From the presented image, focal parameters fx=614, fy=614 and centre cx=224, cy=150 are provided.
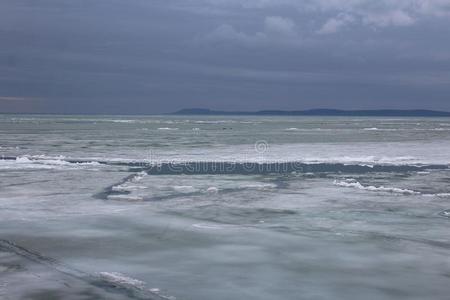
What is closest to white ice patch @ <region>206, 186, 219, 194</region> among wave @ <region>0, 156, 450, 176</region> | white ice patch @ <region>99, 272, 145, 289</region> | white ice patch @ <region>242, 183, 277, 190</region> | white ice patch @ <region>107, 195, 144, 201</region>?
white ice patch @ <region>242, 183, 277, 190</region>

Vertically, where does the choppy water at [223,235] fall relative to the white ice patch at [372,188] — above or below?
below

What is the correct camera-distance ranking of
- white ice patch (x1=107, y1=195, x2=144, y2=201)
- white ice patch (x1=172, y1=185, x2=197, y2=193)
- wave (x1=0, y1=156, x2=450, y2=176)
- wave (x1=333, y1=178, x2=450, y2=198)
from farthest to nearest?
1. wave (x1=0, y1=156, x2=450, y2=176)
2. white ice patch (x1=172, y1=185, x2=197, y2=193)
3. wave (x1=333, y1=178, x2=450, y2=198)
4. white ice patch (x1=107, y1=195, x2=144, y2=201)

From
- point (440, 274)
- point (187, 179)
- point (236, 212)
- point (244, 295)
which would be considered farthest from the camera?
point (187, 179)

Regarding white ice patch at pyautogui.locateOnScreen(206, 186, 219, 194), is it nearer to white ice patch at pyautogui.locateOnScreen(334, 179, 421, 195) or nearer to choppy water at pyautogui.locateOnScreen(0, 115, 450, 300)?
choppy water at pyautogui.locateOnScreen(0, 115, 450, 300)

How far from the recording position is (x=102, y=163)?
2364 centimetres

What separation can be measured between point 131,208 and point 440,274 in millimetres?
6824

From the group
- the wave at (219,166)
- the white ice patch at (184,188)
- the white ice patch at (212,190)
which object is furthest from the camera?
the wave at (219,166)

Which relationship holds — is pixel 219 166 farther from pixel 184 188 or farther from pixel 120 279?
pixel 120 279

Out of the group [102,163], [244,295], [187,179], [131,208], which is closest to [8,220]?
[131,208]

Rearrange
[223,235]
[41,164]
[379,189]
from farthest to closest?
[41,164] < [379,189] < [223,235]

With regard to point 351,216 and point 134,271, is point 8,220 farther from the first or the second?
point 351,216

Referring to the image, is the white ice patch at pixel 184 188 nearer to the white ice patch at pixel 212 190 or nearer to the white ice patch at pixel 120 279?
the white ice patch at pixel 212 190

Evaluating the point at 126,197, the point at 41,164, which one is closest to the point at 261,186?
the point at 126,197

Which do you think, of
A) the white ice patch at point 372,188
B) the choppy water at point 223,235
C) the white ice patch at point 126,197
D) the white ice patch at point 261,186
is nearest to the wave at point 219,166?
the choppy water at point 223,235
